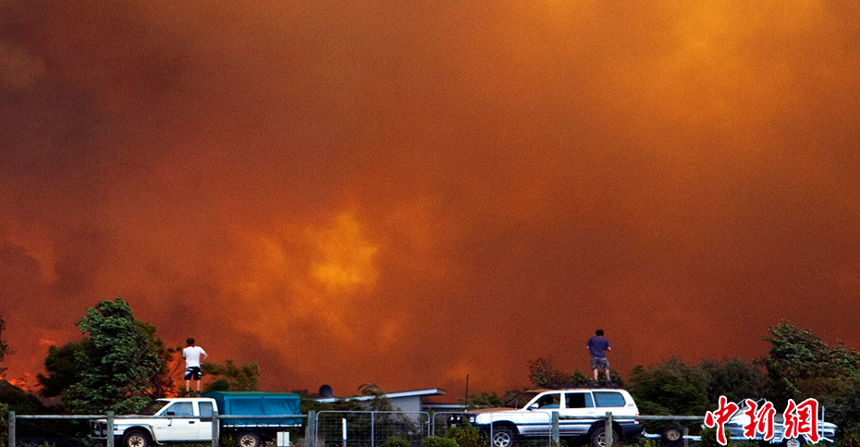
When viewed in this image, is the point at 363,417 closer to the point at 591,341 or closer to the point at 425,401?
the point at 591,341

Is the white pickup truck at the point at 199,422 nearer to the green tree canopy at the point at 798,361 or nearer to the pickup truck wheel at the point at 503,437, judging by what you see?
the pickup truck wheel at the point at 503,437

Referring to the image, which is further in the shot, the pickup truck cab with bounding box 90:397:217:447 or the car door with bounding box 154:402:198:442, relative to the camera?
the car door with bounding box 154:402:198:442

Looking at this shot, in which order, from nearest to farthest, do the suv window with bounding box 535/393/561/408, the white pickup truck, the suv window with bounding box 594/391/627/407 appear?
the white pickup truck, the suv window with bounding box 535/393/561/408, the suv window with bounding box 594/391/627/407

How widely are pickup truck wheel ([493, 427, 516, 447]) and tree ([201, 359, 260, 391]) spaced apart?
11.9 metres

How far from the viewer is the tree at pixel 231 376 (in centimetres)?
3944

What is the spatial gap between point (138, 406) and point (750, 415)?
755 inches

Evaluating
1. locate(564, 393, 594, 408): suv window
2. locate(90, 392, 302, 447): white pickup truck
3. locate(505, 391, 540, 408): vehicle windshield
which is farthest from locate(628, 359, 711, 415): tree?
locate(90, 392, 302, 447): white pickup truck

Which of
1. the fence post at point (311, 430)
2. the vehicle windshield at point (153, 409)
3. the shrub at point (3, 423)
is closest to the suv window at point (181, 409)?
the vehicle windshield at point (153, 409)

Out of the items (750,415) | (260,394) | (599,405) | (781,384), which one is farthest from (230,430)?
(781,384)

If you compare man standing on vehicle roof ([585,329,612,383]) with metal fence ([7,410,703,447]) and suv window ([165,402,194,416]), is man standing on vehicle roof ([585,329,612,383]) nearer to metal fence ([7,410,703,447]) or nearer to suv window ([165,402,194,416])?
metal fence ([7,410,703,447])

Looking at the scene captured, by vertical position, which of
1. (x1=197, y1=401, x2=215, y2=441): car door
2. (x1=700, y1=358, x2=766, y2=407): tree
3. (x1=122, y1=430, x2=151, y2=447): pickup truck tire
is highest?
(x1=700, y1=358, x2=766, y2=407): tree

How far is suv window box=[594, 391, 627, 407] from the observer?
3222cm

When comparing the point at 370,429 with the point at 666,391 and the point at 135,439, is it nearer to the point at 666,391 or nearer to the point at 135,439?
the point at 135,439

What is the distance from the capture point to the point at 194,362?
3512 centimetres
